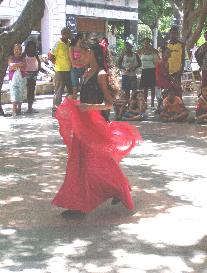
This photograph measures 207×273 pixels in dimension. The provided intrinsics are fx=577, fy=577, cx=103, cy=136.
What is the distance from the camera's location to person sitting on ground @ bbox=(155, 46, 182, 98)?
41.8ft

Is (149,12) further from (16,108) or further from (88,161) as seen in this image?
(88,161)

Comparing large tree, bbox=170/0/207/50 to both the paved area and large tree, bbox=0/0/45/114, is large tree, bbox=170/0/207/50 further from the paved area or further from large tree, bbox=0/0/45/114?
large tree, bbox=0/0/45/114

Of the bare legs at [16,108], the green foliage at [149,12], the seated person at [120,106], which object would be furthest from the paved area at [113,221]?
the green foliage at [149,12]

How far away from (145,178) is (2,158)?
2.37 metres

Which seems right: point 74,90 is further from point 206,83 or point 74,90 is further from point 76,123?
point 76,123

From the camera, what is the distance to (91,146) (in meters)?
5.50

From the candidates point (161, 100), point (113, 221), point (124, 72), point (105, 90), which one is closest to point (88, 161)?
point (113, 221)

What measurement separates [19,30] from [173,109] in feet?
20.6

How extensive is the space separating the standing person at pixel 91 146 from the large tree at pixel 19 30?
40.7 inches

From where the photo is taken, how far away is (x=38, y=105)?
15.5m

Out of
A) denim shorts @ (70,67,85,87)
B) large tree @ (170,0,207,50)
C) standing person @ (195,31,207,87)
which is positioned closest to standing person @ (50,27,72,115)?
denim shorts @ (70,67,85,87)

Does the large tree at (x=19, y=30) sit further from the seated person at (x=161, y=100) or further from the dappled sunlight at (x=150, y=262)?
the seated person at (x=161, y=100)

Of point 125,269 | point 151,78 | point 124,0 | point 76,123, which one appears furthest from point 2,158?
point 124,0

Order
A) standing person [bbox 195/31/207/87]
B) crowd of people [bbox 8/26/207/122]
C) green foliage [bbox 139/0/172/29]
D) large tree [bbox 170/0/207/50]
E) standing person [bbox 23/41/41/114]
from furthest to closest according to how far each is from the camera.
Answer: green foliage [bbox 139/0/172/29], large tree [bbox 170/0/207/50], standing person [bbox 23/41/41/114], crowd of people [bbox 8/26/207/122], standing person [bbox 195/31/207/87]
